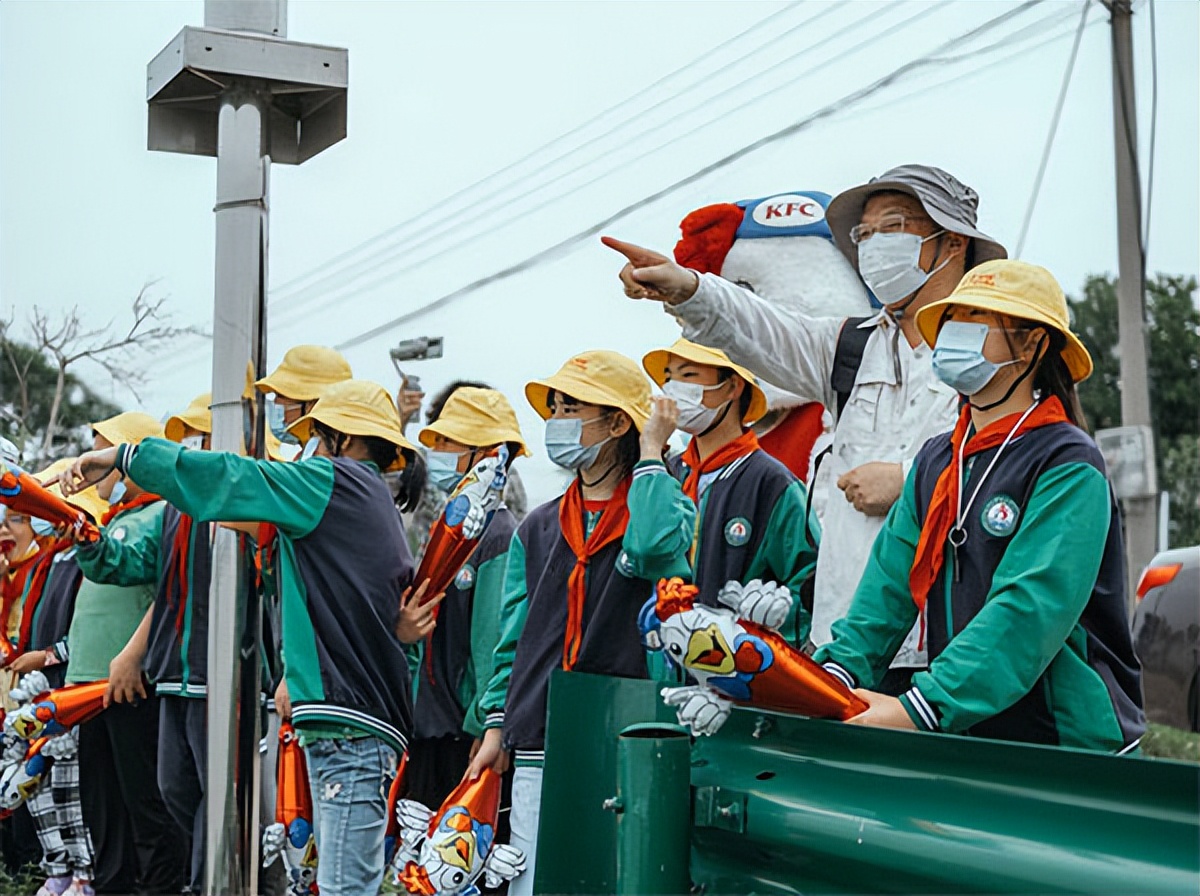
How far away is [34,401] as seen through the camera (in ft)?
36.2

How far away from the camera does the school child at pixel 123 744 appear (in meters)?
7.06

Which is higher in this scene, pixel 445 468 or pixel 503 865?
pixel 445 468

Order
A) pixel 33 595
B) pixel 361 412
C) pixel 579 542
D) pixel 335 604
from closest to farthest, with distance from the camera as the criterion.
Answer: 1. pixel 579 542
2. pixel 335 604
3. pixel 361 412
4. pixel 33 595

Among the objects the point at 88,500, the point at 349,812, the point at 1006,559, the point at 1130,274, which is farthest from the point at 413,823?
the point at 1130,274

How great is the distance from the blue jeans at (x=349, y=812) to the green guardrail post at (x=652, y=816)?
269cm

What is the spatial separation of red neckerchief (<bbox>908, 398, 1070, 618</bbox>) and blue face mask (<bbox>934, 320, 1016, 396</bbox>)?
10 cm

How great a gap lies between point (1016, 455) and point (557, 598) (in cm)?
185

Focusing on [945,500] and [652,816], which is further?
[945,500]

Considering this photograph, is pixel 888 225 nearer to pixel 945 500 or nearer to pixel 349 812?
pixel 945 500

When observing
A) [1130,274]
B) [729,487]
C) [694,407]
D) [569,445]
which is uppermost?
[1130,274]

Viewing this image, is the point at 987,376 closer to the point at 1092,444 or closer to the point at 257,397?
the point at 1092,444

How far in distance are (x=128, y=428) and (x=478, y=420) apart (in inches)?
90.9

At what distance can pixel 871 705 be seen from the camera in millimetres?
3043

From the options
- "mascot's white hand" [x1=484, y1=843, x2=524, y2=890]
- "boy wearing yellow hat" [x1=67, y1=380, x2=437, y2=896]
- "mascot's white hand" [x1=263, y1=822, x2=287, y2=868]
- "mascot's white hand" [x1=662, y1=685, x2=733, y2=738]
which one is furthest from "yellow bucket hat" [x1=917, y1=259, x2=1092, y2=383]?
"mascot's white hand" [x1=263, y1=822, x2=287, y2=868]
